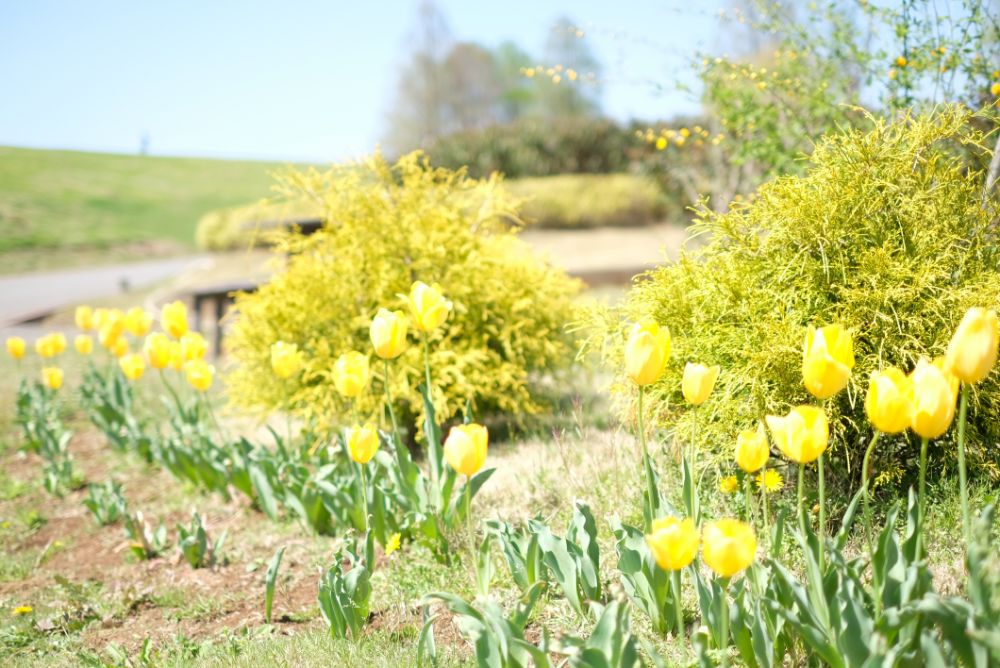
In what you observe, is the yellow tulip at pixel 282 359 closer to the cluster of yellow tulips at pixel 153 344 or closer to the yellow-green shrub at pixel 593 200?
the cluster of yellow tulips at pixel 153 344

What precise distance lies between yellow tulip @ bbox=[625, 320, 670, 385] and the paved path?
44.5ft

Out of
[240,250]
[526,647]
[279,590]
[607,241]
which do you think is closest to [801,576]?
[526,647]

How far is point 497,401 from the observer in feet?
18.7

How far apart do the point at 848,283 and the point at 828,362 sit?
133 centimetres

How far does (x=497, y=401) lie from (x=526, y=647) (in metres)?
3.52

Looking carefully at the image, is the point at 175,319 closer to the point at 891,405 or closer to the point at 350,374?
the point at 350,374

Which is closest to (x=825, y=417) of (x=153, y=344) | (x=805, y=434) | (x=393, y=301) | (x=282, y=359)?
(x=805, y=434)

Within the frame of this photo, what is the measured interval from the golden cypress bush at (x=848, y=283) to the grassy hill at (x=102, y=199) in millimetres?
24705

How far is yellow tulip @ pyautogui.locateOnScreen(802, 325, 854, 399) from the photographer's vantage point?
81.0 inches

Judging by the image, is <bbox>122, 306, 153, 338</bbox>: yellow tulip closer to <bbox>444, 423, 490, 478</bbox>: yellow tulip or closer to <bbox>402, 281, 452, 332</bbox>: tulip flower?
<bbox>402, 281, 452, 332</bbox>: tulip flower

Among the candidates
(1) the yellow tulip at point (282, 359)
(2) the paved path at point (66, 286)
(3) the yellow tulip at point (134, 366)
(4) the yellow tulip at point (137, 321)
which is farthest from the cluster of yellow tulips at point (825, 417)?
(2) the paved path at point (66, 286)

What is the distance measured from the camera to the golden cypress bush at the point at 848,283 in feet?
10.2

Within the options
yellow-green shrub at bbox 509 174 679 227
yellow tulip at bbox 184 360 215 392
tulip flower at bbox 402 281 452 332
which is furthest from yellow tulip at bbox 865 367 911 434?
yellow-green shrub at bbox 509 174 679 227

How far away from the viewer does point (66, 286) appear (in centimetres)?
1873
